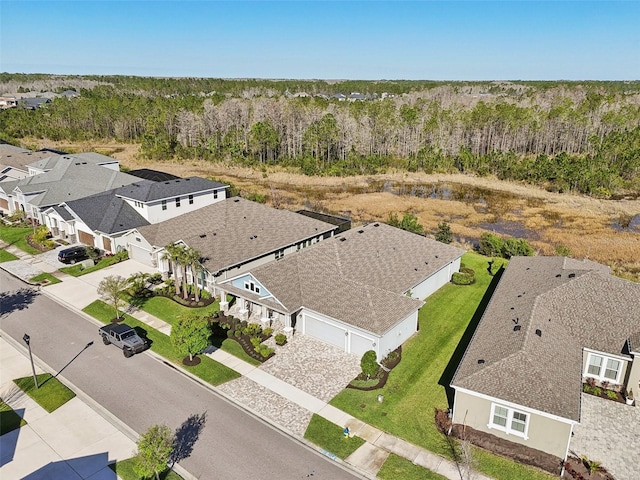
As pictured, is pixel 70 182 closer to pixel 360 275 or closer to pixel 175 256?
pixel 175 256

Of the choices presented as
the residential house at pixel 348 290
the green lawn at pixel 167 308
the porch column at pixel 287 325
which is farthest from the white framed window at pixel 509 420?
the green lawn at pixel 167 308

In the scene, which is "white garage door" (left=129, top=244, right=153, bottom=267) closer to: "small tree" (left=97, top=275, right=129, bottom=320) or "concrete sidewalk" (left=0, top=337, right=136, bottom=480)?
"small tree" (left=97, top=275, right=129, bottom=320)

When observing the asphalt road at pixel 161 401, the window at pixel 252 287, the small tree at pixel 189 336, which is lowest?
the asphalt road at pixel 161 401

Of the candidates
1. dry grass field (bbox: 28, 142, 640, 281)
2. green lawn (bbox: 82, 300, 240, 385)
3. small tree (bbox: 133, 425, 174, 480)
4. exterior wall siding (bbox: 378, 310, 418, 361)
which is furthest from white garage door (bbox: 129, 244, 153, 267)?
dry grass field (bbox: 28, 142, 640, 281)

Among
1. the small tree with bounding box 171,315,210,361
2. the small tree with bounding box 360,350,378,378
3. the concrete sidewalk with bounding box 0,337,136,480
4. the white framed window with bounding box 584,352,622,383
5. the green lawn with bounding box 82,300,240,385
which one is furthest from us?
the small tree with bounding box 171,315,210,361

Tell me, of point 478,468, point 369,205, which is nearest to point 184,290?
point 478,468

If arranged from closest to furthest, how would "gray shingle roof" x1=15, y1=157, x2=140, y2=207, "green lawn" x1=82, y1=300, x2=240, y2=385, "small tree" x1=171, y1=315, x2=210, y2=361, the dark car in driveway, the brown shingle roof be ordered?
"green lawn" x1=82, y1=300, x2=240, y2=385, "small tree" x1=171, y1=315, x2=210, y2=361, the brown shingle roof, the dark car in driveway, "gray shingle roof" x1=15, y1=157, x2=140, y2=207

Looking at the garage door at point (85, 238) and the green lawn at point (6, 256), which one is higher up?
the garage door at point (85, 238)

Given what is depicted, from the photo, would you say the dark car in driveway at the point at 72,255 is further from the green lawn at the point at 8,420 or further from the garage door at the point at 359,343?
the garage door at the point at 359,343
